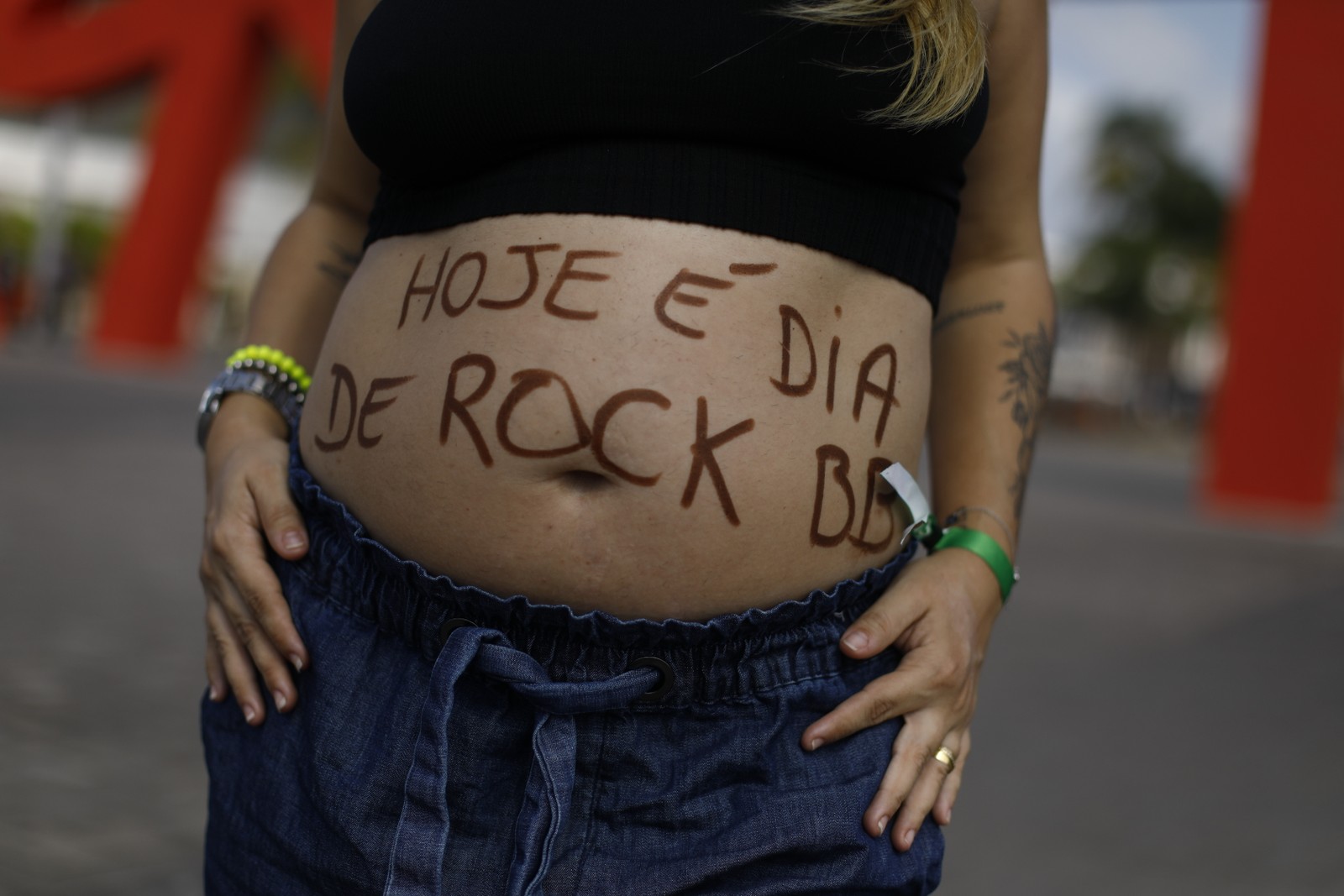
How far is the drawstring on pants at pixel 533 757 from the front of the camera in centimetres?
101

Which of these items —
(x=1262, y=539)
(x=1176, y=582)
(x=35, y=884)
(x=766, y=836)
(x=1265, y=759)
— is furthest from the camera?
(x=1262, y=539)

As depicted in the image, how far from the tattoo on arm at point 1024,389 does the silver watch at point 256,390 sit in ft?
2.55

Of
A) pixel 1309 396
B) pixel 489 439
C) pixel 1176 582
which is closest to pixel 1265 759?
pixel 1176 582

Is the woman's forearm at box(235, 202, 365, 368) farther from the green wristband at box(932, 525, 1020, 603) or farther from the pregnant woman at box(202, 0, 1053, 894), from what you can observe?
the green wristband at box(932, 525, 1020, 603)

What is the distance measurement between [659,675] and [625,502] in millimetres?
154

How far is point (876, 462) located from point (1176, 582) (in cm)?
606

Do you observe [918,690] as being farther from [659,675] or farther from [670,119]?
[670,119]

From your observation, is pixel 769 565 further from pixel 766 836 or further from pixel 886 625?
pixel 766 836

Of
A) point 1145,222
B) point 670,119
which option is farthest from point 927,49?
point 1145,222

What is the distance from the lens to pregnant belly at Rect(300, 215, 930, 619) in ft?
3.54

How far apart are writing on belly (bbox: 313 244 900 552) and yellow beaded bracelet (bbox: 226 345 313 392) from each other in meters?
0.26

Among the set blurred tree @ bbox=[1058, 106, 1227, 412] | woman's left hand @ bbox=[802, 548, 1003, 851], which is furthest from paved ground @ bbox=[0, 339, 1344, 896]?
blurred tree @ bbox=[1058, 106, 1227, 412]

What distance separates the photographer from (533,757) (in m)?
1.03

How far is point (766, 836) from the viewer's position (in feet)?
3.38
